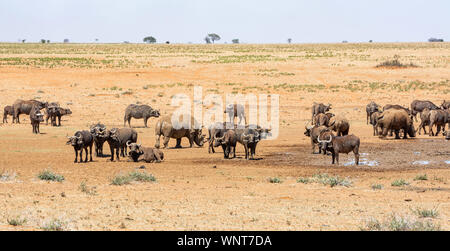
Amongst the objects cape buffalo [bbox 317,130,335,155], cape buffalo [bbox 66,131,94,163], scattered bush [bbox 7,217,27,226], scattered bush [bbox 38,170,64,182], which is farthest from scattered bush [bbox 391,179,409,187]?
cape buffalo [bbox 66,131,94,163]

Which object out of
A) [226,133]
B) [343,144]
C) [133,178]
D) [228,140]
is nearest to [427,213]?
[133,178]

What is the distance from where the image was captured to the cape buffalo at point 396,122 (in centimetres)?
3108

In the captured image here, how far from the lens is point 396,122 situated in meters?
31.1

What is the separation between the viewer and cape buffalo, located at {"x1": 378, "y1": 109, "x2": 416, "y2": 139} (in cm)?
3108

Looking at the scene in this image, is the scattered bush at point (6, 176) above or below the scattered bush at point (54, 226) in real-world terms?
below

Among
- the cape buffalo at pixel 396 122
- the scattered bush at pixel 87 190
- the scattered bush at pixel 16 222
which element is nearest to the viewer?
the scattered bush at pixel 16 222

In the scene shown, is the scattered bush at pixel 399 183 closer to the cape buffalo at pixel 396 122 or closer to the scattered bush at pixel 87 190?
the scattered bush at pixel 87 190

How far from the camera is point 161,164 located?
23375 mm

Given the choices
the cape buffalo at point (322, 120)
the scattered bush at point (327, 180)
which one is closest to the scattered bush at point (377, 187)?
the scattered bush at point (327, 180)

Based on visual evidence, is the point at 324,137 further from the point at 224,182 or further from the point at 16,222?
the point at 16,222
